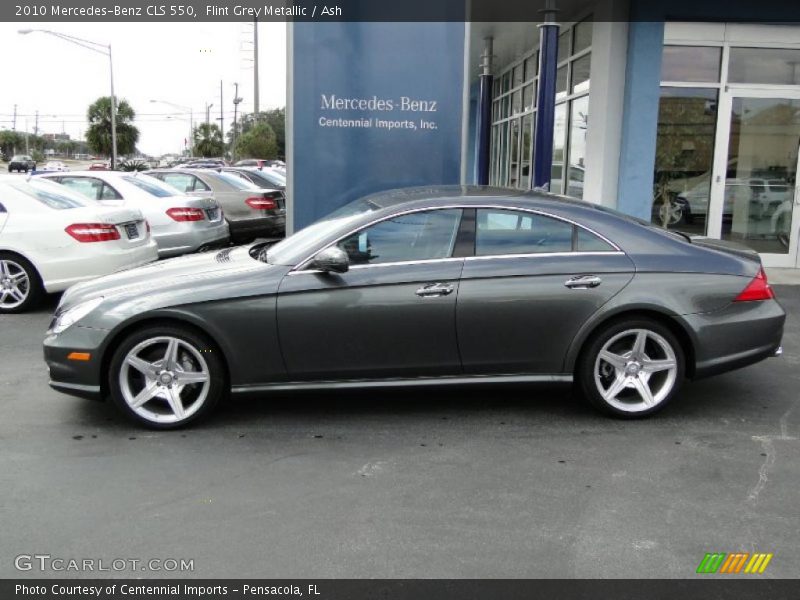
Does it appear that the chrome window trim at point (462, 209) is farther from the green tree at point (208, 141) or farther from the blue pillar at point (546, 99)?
the green tree at point (208, 141)

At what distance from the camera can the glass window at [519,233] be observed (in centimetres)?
482

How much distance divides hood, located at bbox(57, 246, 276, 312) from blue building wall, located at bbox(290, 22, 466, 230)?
281cm

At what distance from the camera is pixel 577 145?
40.1ft

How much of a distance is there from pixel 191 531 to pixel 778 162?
10014mm

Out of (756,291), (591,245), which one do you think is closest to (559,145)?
(756,291)

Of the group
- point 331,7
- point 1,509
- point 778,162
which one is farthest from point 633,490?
point 778,162

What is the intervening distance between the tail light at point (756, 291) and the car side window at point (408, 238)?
1.89 meters

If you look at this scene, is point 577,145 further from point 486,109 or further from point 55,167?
point 55,167

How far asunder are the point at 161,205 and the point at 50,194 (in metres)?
1.81

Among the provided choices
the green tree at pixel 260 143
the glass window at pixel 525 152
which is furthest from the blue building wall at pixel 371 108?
the green tree at pixel 260 143

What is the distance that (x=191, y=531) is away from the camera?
3.46 metres

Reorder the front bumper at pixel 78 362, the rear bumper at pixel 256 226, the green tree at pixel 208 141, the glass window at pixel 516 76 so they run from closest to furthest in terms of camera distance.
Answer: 1. the front bumper at pixel 78 362
2. the rear bumper at pixel 256 226
3. the glass window at pixel 516 76
4. the green tree at pixel 208 141

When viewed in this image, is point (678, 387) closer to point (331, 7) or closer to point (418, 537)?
point (418, 537)

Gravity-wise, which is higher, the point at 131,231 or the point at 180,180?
the point at 180,180
